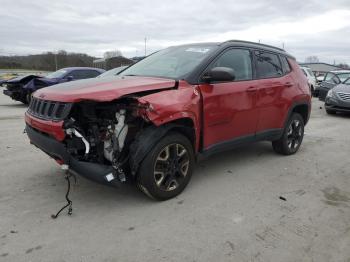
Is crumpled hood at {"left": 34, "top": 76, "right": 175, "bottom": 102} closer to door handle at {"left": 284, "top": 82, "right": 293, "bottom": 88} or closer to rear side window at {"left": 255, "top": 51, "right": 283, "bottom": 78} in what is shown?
rear side window at {"left": 255, "top": 51, "right": 283, "bottom": 78}

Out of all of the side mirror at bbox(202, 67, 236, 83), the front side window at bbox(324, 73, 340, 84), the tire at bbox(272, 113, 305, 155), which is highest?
the side mirror at bbox(202, 67, 236, 83)

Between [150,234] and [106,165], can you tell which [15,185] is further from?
[150,234]

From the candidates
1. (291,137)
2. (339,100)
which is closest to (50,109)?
(291,137)

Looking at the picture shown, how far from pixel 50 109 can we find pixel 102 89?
0.61 m

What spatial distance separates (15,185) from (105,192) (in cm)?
117

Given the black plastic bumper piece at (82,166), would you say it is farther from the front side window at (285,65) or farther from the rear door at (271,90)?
the front side window at (285,65)

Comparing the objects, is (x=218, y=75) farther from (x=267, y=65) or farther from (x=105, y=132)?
(x=267, y=65)

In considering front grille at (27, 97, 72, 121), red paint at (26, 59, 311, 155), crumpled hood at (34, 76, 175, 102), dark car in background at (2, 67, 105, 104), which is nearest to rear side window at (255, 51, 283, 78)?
red paint at (26, 59, 311, 155)

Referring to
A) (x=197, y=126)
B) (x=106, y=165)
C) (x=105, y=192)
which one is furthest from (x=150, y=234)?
(x=197, y=126)

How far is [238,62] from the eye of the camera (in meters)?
4.99

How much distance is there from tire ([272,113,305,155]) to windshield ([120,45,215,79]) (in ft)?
7.28

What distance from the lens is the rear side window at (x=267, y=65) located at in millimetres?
5355

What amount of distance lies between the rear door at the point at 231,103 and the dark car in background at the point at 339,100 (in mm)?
7949

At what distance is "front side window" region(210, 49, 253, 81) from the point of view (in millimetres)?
4742
